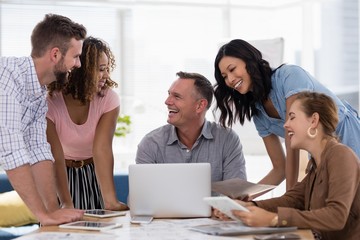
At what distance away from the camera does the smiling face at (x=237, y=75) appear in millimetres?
3053

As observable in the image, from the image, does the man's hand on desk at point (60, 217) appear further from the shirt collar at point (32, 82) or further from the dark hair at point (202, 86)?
the dark hair at point (202, 86)

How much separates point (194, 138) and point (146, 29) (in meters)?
3.40

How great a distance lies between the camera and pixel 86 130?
337 centimetres

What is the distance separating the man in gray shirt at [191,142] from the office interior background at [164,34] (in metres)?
2.88

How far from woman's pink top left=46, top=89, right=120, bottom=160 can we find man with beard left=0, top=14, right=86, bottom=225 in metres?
0.35

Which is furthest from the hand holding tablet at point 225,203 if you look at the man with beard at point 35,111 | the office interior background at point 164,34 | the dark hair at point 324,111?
the office interior background at point 164,34

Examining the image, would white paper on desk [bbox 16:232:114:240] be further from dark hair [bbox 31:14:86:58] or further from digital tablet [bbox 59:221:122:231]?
dark hair [bbox 31:14:86:58]

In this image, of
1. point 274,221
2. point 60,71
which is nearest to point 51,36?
point 60,71

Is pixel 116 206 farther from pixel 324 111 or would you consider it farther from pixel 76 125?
pixel 324 111

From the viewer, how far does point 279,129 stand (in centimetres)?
324

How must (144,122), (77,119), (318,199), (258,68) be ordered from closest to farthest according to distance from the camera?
(318,199)
(258,68)
(77,119)
(144,122)

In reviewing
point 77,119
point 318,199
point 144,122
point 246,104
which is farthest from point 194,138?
point 144,122

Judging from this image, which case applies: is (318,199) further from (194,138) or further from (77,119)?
(77,119)

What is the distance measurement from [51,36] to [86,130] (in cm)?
68
